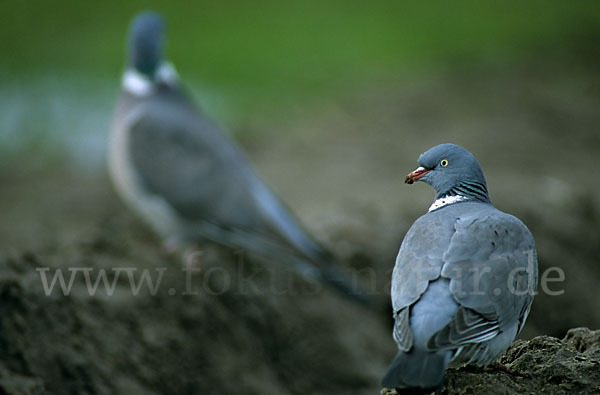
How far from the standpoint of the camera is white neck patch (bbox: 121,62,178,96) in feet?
21.0

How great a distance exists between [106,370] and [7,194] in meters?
4.74

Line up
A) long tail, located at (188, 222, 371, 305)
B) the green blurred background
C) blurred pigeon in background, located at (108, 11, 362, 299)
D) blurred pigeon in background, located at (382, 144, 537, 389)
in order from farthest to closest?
1. the green blurred background
2. blurred pigeon in background, located at (108, 11, 362, 299)
3. long tail, located at (188, 222, 371, 305)
4. blurred pigeon in background, located at (382, 144, 537, 389)

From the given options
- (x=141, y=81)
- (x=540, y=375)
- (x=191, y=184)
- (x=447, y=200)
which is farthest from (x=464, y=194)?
(x=141, y=81)

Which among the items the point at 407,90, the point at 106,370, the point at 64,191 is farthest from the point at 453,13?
the point at 106,370

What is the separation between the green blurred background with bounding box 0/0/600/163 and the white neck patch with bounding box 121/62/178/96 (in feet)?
12.1

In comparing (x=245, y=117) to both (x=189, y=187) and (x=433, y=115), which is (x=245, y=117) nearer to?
(x=433, y=115)

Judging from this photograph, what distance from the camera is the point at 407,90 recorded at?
34.7 ft

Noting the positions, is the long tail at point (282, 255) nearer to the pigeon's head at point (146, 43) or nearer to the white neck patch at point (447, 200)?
the pigeon's head at point (146, 43)

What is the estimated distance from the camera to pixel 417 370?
2.73 meters

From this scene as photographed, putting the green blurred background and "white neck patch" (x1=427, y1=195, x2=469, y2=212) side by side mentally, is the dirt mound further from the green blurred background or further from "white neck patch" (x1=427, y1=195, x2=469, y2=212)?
the green blurred background

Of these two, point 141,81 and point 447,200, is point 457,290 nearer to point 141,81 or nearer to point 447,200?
point 447,200

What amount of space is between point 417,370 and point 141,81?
4324 millimetres

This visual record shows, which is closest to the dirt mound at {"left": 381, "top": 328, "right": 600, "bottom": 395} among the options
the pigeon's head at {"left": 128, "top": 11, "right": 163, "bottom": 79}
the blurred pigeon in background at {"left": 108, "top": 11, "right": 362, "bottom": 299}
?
the blurred pigeon in background at {"left": 108, "top": 11, "right": 362, "bottom": 299}

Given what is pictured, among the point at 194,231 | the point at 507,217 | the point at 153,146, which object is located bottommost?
the point at 194,231
